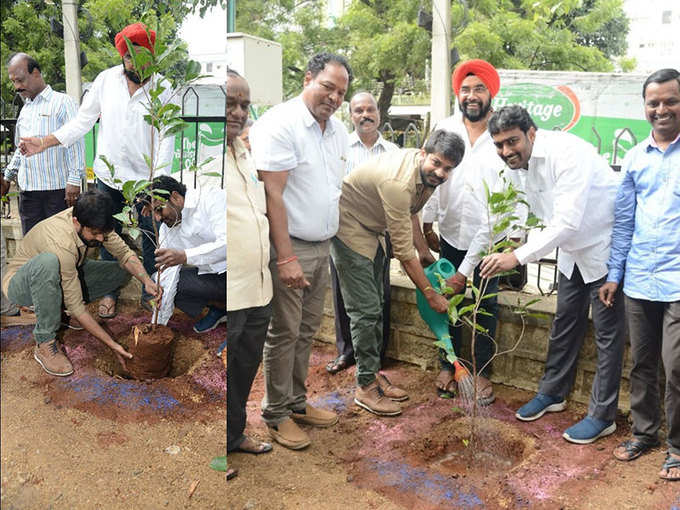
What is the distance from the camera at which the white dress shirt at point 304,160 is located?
8.10 ft

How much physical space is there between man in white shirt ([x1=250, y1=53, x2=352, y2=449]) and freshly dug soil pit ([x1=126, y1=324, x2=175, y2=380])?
30.5 inches

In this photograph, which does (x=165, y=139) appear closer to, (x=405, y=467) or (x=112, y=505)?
(x=112, y=505)

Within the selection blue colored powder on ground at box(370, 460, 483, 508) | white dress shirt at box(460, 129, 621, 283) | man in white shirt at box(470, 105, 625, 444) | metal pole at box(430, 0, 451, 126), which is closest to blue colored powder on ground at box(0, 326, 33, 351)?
blue colored powder on ground at box(370, 460, 483, 508)

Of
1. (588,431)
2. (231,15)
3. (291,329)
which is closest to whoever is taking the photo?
(231,15)

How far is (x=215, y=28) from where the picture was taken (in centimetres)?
178

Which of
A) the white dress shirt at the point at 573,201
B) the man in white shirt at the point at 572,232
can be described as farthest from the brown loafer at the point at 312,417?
the white dress shirt at the point at 573,201

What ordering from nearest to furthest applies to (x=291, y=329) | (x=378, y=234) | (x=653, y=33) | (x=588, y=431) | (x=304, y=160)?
(x=304, y=160)
(x=291, y=329)
(x=588, y=431)
(x=378, y=234)
(x=653, y=33)

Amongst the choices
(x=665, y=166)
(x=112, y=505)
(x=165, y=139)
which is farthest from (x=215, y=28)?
(x=665, y=166)

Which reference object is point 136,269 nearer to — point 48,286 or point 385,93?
point 48,286

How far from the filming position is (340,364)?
3.71 meters

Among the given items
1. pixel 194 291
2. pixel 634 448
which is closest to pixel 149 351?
pixel 194 291

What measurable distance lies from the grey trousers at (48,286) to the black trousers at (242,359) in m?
0.66

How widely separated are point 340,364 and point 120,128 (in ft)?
7.58

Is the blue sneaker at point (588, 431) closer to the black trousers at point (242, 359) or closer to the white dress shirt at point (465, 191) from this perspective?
the white dress shirt at point (465, 191)
